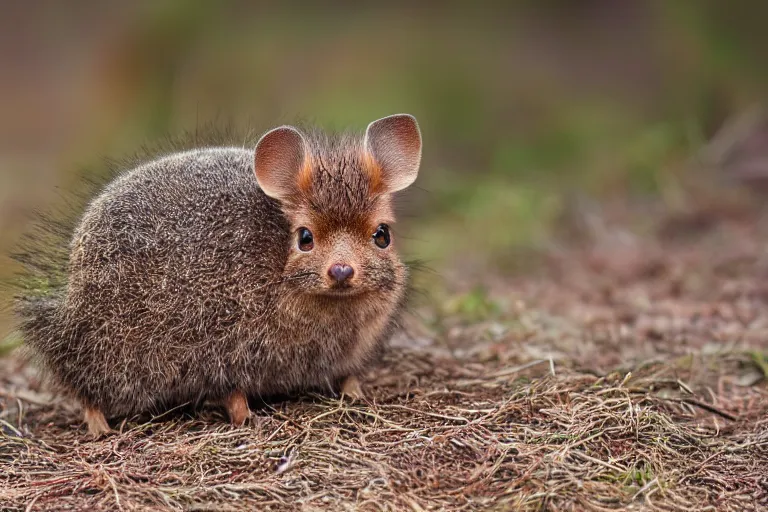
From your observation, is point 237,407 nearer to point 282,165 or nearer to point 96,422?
point 96,422

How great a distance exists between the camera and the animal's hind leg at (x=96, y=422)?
5.32 metres

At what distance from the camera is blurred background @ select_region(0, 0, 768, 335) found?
39.2 ft

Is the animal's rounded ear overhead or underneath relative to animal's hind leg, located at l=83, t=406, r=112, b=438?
overhead

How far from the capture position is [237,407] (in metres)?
5.21

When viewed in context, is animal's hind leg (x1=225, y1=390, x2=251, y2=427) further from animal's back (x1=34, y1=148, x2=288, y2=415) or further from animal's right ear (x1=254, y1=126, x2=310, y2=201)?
animal's right ear (x1=254, y1=126, x2=310, y2=201)

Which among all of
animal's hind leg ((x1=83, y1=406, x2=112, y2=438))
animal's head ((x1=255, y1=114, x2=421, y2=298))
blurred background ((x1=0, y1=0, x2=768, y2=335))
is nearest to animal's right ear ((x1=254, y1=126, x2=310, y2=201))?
animal's head ((x1=255, y1=114, x2=421, y2=298))

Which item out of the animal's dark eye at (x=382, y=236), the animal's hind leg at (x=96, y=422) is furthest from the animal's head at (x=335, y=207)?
the animal's hind leg at (x=96, y=422)

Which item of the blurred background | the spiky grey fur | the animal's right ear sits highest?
the blurred background

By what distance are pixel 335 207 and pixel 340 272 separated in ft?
1.48

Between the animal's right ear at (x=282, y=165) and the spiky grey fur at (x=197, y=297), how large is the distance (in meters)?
0.12

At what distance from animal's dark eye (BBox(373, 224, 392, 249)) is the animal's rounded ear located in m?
0.25

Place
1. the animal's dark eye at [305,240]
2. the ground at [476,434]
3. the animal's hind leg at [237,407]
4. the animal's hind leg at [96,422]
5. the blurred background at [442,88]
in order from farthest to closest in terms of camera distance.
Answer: the blurred background at [442,88] < the animal's hind leg at [96,422] < the animal's hind leg at [237,407] < the animal's dark eye at [305,240] < the ground at [476,434]

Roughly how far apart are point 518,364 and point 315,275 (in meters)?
2.00

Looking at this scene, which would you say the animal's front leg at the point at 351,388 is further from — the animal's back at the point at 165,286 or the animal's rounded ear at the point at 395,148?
the animal's rounded ear at the point at 395,148
